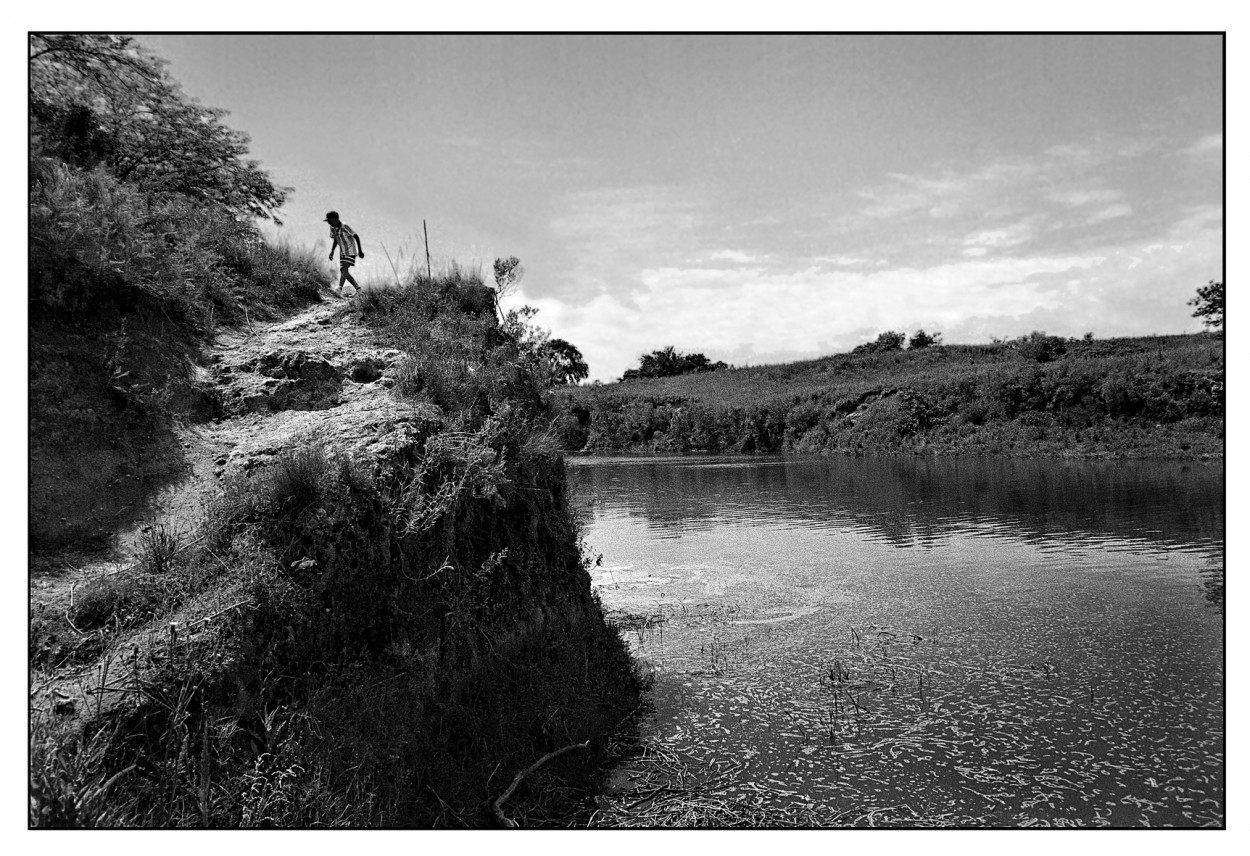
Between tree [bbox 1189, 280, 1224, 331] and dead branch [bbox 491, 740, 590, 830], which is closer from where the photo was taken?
dead branch [bbox 491, 740, 590, 830]

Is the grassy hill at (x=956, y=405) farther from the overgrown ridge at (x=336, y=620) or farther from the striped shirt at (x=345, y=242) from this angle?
the overgrown ridge at (x=336, y=620)

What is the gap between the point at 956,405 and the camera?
62781 mm

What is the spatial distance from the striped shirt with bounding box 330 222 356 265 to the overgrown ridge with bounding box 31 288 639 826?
3.10m

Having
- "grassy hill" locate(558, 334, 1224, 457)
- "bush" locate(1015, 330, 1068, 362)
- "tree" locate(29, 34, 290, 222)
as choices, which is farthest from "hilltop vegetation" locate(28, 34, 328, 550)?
"bush" locate(1015, 330, 1068, 362)

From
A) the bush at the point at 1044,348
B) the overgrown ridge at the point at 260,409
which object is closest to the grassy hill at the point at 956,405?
the bush at the point at 1044,348

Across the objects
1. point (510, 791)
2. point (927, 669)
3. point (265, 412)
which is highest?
point (265, 412)

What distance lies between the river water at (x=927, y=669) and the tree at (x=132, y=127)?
336 inches

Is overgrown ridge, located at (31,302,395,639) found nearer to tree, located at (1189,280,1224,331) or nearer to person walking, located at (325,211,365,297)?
person walking, located at (325,211,365,297)

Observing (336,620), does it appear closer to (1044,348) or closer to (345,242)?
(345,242)

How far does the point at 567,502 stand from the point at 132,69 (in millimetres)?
8207

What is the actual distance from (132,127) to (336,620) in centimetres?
1000

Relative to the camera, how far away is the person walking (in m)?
12.7

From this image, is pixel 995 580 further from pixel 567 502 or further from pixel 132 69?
pixel 132 69

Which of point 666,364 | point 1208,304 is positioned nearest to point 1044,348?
point 1208,304
